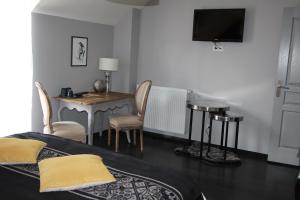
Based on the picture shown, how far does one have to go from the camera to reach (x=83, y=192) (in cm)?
165

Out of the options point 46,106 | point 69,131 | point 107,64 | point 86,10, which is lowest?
point 69,131

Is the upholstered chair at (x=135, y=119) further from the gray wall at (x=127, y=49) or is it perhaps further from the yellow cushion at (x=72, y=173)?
the yellow cushion at (x=72, y=173)

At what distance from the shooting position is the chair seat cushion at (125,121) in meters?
4.12

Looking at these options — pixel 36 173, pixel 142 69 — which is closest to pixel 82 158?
pixel 36 173

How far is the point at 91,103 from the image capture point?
3.83 meters

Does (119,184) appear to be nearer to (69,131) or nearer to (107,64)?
(69,131)

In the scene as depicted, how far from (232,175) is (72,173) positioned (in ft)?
7.64

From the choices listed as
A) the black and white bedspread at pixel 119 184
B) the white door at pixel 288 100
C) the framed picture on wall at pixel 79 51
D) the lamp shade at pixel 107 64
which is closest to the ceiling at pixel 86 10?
the framed picture on wall at pixel 79 51

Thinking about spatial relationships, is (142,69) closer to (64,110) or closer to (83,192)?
(64,110)

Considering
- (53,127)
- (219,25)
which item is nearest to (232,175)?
(219,25)

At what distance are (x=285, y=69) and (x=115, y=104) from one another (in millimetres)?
2256

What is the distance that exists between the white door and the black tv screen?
567 millimetres

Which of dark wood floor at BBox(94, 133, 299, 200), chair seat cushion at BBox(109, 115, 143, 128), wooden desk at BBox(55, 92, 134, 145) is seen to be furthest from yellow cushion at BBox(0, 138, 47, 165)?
chair seat cushion at BBox(109, 115, 143, 128)

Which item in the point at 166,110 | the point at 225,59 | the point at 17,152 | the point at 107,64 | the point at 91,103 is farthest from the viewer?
the point at 166,110
